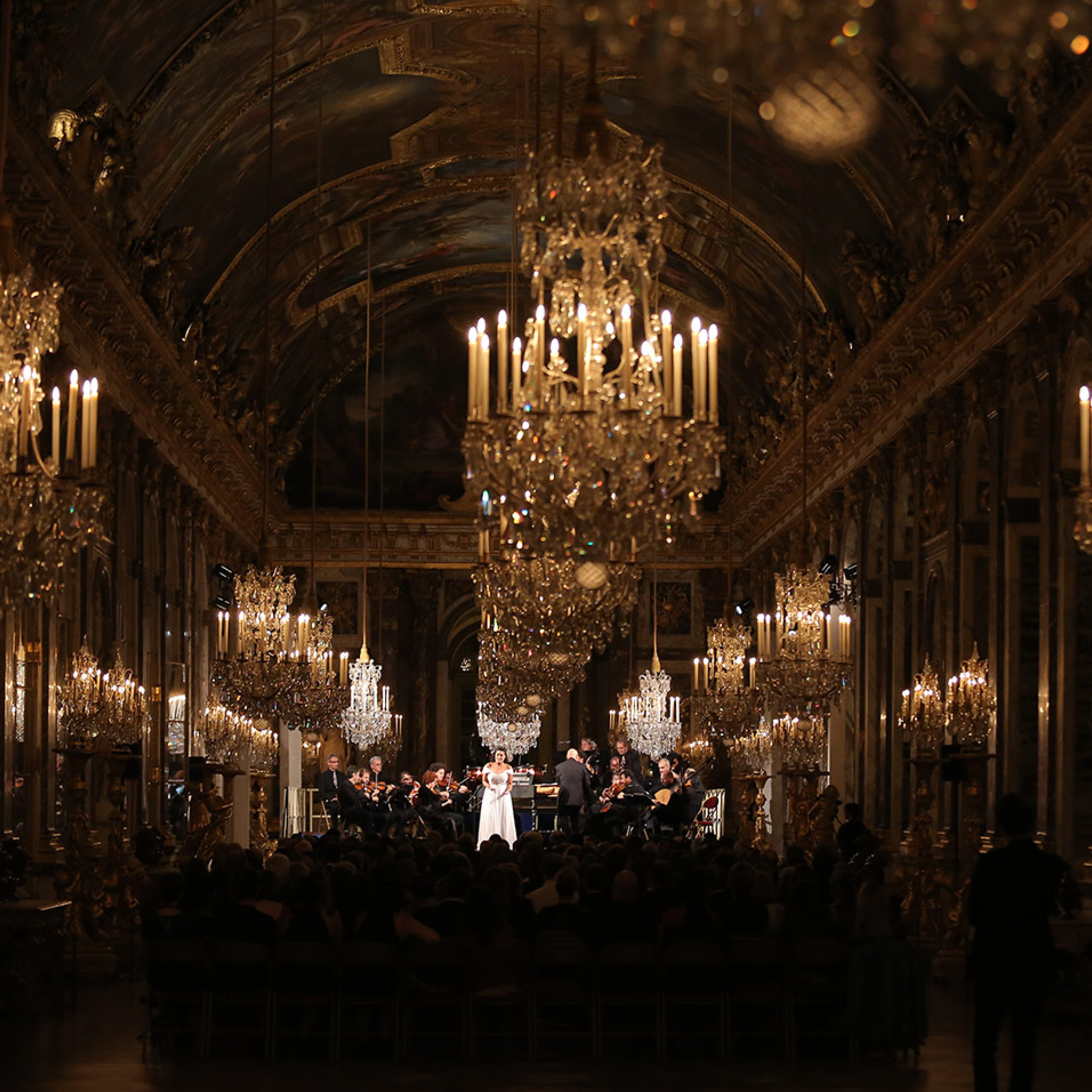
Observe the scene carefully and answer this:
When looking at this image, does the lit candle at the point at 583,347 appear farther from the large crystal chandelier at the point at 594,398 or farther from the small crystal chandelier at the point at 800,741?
the small crystal chandelier at the point at 800,741

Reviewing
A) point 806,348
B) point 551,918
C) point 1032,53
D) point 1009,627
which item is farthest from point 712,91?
point 1032,53

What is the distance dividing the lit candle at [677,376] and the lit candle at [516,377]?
0.94 metres

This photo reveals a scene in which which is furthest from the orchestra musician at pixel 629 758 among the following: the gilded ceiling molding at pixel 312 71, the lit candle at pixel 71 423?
the lit candle at pixel 71 423

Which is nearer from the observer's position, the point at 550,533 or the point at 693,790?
the point at 550,533

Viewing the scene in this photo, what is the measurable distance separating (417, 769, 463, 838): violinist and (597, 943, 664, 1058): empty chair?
53.9ft

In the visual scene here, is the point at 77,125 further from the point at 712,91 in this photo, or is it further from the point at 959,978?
the point at 959,978

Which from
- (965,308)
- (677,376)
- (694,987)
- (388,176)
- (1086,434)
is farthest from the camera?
(388,176)

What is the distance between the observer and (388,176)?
91.0 ft

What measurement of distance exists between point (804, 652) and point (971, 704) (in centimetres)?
166

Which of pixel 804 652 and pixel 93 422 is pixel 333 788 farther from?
pixel 93 422

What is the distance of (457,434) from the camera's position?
38.1 m

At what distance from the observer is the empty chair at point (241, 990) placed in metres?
11.4

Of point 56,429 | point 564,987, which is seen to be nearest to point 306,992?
point 564,987

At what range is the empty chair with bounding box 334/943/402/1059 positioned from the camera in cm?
1141
